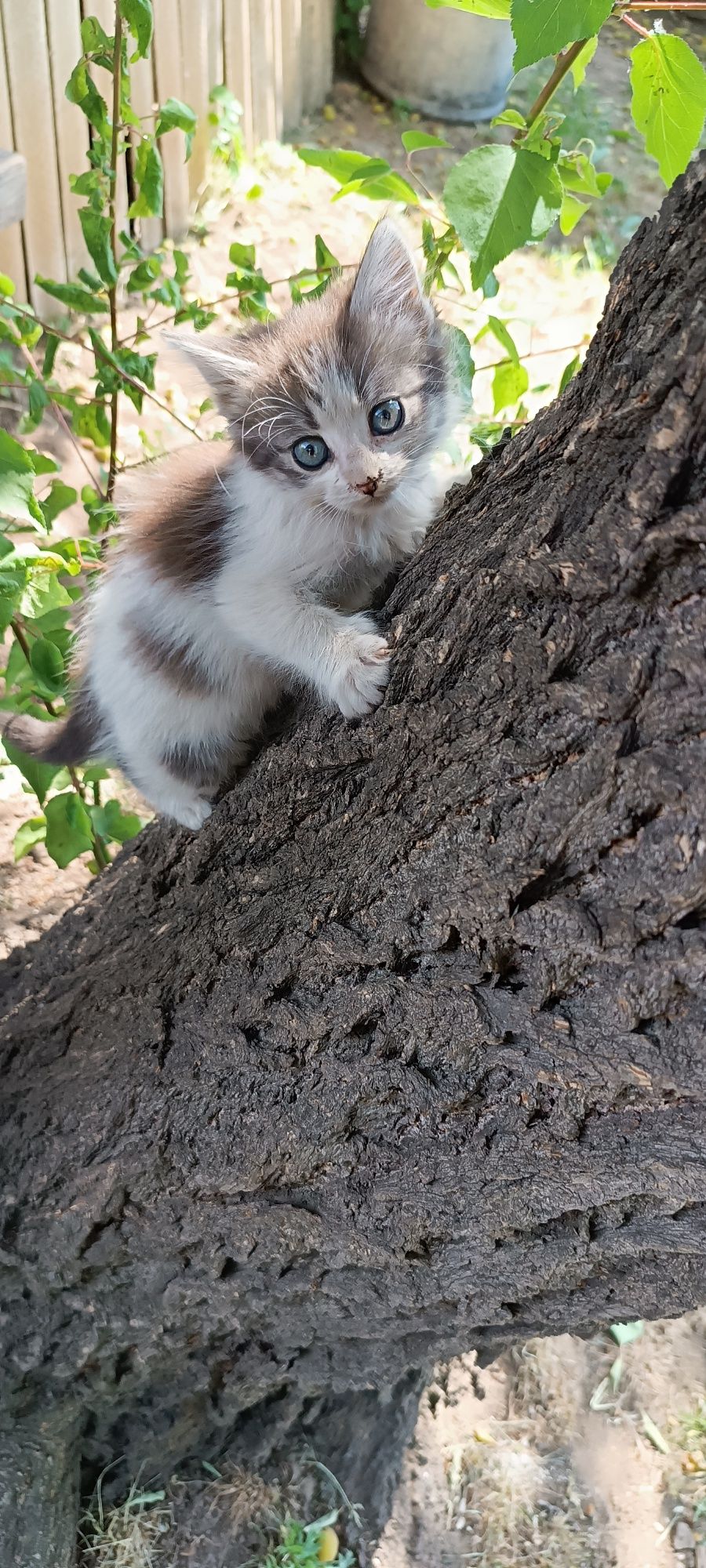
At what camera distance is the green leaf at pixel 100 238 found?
6.01 ft

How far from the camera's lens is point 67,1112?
1.67 m

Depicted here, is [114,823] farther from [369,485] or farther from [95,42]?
[95,42]

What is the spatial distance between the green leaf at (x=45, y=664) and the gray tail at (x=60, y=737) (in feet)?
0.94

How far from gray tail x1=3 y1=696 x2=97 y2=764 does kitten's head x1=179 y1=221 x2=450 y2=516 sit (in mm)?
652

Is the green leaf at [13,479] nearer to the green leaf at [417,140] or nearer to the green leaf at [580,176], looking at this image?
the green leaf at [417,140]

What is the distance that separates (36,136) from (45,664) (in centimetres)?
318

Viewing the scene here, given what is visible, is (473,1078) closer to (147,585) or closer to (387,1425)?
(147,585)

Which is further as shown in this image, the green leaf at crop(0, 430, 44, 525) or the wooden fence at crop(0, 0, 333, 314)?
the wooden fence at crop(0, 0, 333, 314)

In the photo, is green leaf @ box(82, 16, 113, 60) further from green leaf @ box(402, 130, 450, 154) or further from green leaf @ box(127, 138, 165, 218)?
green leaf @ box(402, 130, 450, 154)

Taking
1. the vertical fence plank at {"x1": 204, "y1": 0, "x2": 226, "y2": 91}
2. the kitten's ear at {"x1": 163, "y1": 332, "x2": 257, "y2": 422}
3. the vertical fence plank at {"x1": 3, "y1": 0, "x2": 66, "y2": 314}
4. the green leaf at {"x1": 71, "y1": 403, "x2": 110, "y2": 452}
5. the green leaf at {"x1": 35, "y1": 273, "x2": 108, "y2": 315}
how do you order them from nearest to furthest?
the kitten's ear at {"x1": 163, "y1": 332, "x2": 257, "y2": 422}
the green leaf at {"x1": 35, "y1": 273, "x2": 108, "y2": 315}
the green leaf at {"x1": 71, "y1": 403, "x2": 110, "y2": 452}
the vertical fence plank at {"x1": 3, "y1": 0, "x2": 66, "y2": 314}
the vertical fence plank at {"x1": 204, "y1": 0, "x2": 226, "y2": 91}

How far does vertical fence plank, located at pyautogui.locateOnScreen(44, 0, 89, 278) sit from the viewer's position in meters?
3.79

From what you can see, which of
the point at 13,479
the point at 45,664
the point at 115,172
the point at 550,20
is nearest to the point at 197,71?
the point at 115,172

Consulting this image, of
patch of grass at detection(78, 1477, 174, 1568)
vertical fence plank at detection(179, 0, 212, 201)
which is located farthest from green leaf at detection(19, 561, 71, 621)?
vertical fence plank at detection(179, 0, 212, 201)

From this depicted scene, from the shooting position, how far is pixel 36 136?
3.94m
